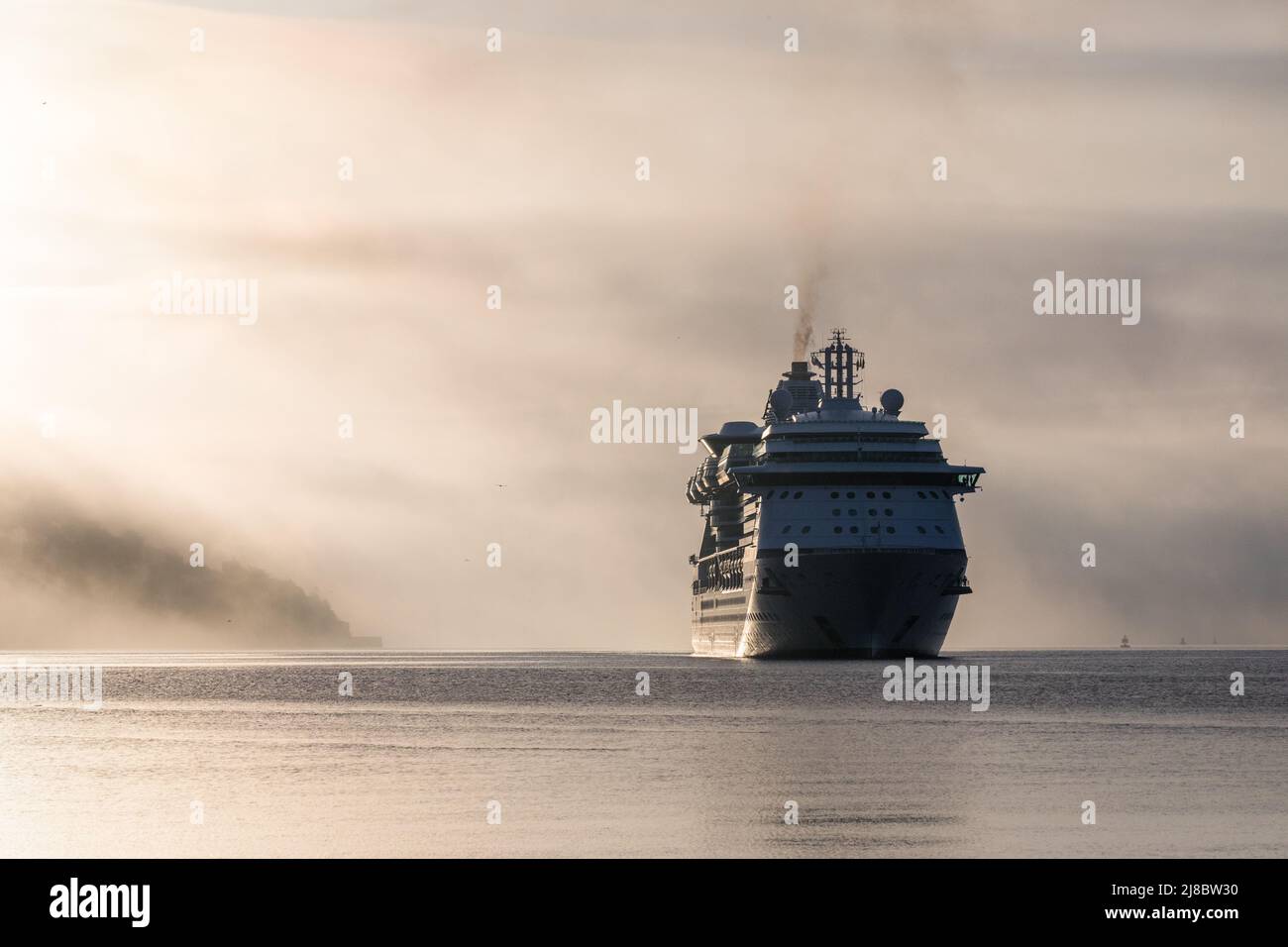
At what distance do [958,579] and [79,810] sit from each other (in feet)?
261

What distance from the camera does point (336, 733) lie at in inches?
2936

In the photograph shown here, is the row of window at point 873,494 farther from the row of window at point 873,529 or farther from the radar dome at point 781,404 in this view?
the radar dome at point 781,404

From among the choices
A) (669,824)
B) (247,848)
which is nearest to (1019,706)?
(669,824)

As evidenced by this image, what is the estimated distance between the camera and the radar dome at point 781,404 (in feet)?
473

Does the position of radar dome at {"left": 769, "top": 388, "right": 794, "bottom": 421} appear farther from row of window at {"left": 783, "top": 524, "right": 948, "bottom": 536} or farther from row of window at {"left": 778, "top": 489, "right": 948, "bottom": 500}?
row of window at {"left": 783, "top": 524, "right": 948, "bottom": 536}

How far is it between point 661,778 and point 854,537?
207 feet

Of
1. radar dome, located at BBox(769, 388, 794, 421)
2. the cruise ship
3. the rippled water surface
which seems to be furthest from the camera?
radar dome, located at BBox(769, 388, 794, 421)

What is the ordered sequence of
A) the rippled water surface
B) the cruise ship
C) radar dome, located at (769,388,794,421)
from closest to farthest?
the rippled water surface
the cruise ship
radar dome, located at (769,388,794,421)

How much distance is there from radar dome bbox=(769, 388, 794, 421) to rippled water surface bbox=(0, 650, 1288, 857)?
4702cm

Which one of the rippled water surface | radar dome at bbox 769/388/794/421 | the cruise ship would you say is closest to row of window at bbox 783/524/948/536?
the cruise ship

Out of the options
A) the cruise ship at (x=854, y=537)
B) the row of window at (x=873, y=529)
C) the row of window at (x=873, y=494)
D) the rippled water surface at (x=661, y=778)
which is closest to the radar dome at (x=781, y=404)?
the cruise ship at (x=854, y=537)

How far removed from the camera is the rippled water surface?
37.8m

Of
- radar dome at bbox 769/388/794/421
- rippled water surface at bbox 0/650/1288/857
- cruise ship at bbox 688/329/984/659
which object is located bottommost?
rippled water surface at bbox 0/650/1288/857
